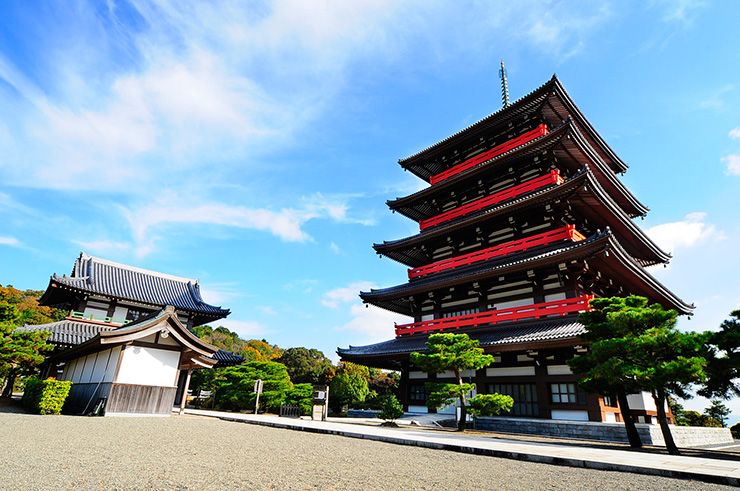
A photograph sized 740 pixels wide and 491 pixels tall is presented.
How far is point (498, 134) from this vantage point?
70.1 feet

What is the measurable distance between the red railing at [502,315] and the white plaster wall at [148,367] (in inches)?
427

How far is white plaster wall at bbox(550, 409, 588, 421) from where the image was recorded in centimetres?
1317

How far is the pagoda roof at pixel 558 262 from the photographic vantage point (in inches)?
529

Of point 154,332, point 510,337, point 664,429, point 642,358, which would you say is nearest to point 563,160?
point 510,337

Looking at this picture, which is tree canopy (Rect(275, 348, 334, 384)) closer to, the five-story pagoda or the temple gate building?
the temple gate building

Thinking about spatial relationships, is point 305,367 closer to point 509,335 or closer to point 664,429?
point 509,335

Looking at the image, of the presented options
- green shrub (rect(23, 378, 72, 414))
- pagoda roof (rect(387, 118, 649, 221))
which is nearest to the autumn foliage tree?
green shrub (rect(23, 378, 72, 414))

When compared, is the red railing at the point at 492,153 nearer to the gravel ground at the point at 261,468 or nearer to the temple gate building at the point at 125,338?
the temple gate building at the point at 125,338

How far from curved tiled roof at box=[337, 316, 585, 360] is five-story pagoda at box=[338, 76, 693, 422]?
6 centimetres

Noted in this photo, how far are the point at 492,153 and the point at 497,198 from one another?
125 inches

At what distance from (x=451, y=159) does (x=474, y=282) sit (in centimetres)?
928

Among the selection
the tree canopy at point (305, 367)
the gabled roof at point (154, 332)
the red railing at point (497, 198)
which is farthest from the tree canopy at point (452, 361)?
the tree canopy at point (305, 367)

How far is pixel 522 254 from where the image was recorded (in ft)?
54.4

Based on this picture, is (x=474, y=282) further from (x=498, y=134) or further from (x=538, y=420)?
(x=498, y=134)
